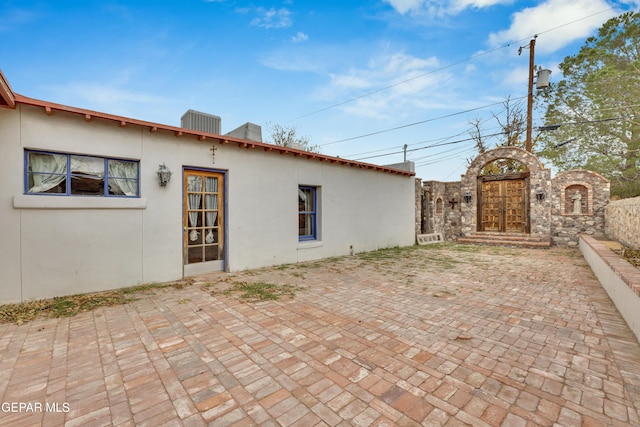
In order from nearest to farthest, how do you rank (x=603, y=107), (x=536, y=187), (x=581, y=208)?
1. (x=581, y=208)
2. (x=536, y=187)
3. (x=603, y=107)

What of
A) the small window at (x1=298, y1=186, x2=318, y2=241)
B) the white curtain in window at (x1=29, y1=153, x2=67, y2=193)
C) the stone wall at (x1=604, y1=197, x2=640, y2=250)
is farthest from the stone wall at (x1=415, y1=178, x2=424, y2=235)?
the white curtain in window at (x1=29, y1=153, x2=67, y2=193)

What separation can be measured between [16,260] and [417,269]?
7.12 metres

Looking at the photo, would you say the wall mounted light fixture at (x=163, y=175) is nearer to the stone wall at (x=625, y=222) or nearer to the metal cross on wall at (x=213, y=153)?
the metal cross on wall at (x=213, y=153)

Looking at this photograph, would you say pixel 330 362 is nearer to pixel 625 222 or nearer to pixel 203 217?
pixel 203 217

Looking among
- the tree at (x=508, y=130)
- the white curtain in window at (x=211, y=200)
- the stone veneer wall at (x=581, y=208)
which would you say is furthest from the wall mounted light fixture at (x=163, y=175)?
the tree at (x=508, y=130)

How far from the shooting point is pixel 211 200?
573cm

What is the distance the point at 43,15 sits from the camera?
18.0 feet

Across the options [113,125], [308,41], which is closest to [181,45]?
[308,41]

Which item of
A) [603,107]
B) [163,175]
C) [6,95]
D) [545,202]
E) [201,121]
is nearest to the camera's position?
[6,95]

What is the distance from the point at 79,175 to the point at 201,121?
2.58 m

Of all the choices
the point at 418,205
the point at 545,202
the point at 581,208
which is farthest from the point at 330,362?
the point at 581,208

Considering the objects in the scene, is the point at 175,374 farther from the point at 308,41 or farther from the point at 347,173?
the point at 308,41

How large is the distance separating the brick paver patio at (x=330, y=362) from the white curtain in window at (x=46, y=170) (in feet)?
6.72

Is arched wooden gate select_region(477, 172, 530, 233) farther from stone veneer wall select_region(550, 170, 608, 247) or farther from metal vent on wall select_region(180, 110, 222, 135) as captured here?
metal vent on wall select_region(180, 110, 222, 135)
